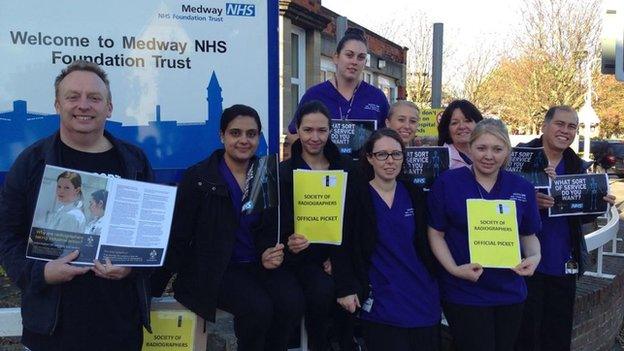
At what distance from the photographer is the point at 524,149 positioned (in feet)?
12.4

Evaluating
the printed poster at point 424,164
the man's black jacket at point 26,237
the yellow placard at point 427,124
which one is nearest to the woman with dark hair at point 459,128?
the printed poster at point 424,164

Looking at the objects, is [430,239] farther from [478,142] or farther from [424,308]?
[478,142]

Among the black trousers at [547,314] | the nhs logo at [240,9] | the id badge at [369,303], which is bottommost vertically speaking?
the black trousers at [547,314]

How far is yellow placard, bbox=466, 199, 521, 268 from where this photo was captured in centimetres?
312

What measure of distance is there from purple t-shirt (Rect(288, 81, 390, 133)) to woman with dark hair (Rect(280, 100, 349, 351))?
80 centimetres

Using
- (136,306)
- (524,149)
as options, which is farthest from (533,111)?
(136,306)

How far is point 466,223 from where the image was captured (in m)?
3.19

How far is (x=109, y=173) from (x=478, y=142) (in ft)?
6.60

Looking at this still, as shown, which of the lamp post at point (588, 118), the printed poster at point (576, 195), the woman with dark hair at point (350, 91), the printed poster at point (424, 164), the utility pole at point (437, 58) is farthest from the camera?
the lamp post at point (588, 118)

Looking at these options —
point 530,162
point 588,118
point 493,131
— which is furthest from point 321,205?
point 588,118

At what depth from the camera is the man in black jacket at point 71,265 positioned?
2.42 m

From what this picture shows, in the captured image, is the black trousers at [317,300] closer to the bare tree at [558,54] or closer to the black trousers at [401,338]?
the black trousers at [401,338]

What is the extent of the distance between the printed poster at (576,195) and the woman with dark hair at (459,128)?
1.96ft

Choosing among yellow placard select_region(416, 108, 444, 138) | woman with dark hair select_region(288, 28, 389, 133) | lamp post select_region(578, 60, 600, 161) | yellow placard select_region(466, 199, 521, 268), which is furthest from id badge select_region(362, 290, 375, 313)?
lamp post select_region(578, 60, 600, 161)
